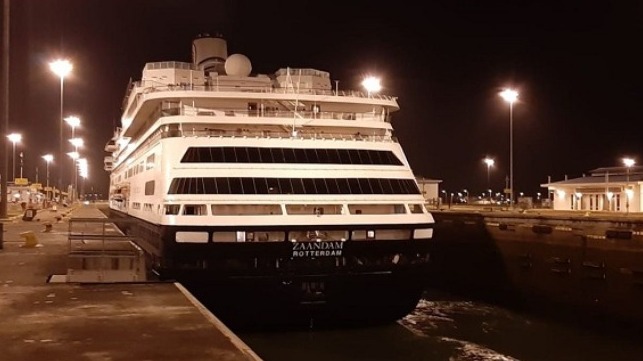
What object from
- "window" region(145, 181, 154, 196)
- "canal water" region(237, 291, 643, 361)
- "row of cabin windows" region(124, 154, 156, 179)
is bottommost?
"canal water" region(237, 291, 643, 361)

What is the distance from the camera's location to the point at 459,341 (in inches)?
830

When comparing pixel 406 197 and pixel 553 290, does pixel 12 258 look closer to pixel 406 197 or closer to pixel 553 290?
pixel 406 197

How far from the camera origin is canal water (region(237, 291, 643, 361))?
61.4 feet

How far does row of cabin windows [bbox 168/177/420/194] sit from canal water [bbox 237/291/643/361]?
3.99 metres

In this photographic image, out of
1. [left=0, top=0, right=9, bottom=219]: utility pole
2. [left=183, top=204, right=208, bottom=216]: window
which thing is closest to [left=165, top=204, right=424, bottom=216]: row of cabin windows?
[left=183, top=204, right=208, bottom=216]: window

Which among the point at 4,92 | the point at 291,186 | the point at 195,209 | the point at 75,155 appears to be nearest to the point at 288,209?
the point at 291,186

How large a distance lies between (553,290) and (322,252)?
12420 mm

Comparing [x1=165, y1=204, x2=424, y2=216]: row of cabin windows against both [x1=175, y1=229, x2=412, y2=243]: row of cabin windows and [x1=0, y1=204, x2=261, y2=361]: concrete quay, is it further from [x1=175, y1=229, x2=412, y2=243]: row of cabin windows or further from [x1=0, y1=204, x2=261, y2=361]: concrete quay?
[x1=0, y1=204, x2=261, y2=361]: concrete quay

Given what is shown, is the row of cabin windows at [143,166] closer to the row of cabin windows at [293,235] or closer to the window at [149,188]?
the window at [149,188]

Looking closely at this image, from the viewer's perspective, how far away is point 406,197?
813 inches

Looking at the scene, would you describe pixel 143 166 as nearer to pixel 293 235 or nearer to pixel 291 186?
pixel 291 186

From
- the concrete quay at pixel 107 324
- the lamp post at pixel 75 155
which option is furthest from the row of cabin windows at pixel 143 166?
the lamp post at pixel 75 155

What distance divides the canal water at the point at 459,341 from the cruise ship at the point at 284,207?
2.06ft

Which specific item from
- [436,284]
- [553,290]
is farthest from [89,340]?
[436,284]
